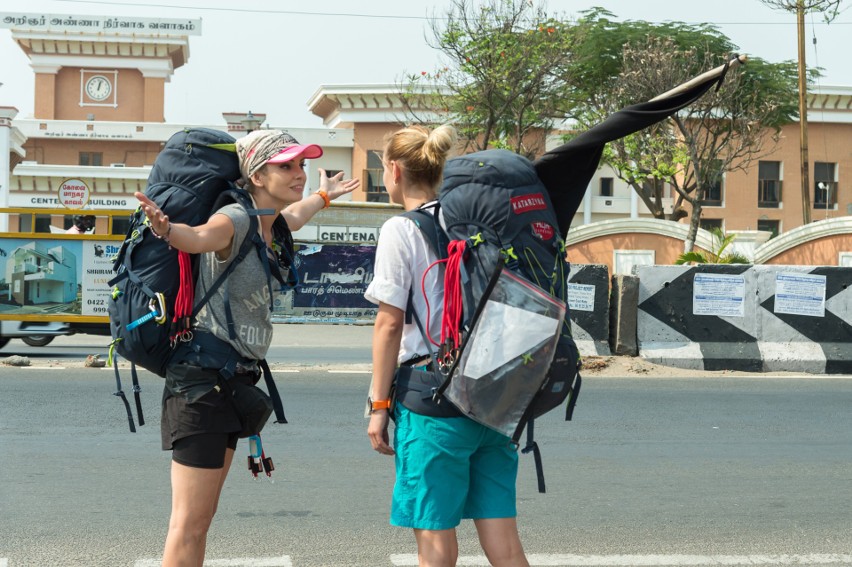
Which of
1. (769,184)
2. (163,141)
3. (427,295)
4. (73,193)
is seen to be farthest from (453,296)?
(163,141)

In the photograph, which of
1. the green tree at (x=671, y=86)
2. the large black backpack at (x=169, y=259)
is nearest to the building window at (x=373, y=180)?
the green tree at (x=671, y=86)

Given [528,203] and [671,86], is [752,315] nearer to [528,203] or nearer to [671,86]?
[528,203]

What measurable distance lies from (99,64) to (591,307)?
189 ft

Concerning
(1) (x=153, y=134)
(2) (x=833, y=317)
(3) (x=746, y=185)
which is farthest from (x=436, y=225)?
(1) (x=153, y=134)

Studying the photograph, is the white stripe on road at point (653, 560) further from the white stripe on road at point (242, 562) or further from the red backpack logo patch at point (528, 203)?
the red backpack logo patch at point (528, 203)

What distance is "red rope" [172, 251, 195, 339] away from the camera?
341 centimetres

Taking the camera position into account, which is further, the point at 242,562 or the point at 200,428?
the point at 242,562

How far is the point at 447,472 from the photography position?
321cm

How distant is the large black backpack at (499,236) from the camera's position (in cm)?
315

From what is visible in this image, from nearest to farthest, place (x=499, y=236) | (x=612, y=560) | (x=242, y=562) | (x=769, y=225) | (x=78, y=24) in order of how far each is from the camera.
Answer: (x=499, y=236)
(x=242, y=562)
(x=612, y=560)
(x=769, y=225)
(x=78, y=24)

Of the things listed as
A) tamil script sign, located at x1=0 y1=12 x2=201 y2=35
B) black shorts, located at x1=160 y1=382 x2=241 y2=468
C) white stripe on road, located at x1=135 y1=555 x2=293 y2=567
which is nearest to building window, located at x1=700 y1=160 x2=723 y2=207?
white stripe on road, located at x1=135 y1=555 x2=293 y2=567

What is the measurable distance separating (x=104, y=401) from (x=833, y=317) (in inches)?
336

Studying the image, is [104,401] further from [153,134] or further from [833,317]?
[153,134]

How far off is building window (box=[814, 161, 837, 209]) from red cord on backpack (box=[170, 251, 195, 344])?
52.2m
